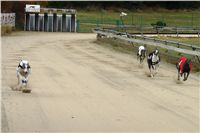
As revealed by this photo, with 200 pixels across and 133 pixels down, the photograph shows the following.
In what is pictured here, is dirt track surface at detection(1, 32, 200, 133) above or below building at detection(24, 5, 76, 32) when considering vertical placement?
below

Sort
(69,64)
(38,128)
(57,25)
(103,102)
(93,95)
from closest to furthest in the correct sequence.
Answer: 1. (38,128)
2. (103,102)
3. (93,95)
4. (69,64)
5. (57,25)

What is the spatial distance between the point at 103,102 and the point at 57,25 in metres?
35.8

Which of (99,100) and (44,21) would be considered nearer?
(99,100)

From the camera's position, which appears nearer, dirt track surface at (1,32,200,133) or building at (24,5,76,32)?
dirt track surface at (1,32,200,133)

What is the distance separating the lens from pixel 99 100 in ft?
36.9

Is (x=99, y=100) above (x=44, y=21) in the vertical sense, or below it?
below

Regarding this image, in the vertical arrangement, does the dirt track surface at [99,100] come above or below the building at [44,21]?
below

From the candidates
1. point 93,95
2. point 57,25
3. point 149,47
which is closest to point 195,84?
point 93,95

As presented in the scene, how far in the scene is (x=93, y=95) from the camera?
39.2 feet

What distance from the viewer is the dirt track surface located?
881 cm

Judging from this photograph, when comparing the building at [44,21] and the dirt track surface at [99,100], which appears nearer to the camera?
the dirt track surface at [99,100]

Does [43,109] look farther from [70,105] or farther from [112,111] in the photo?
[112,111]

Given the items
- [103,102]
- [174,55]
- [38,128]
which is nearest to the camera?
[38,128]

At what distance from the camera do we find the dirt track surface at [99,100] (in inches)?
347
